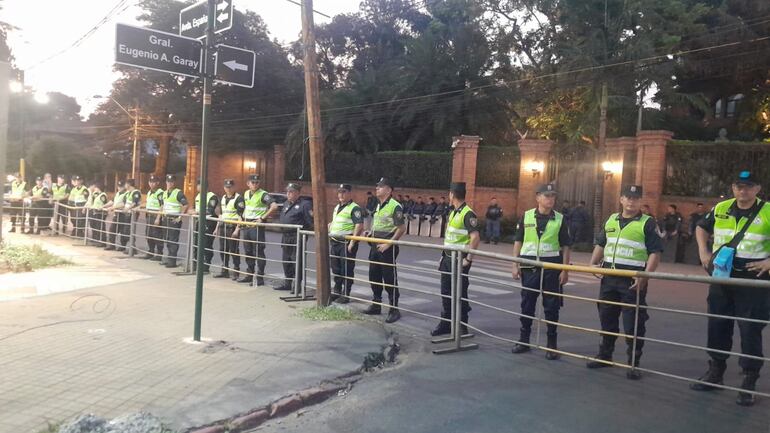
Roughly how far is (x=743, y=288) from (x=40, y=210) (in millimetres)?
18587

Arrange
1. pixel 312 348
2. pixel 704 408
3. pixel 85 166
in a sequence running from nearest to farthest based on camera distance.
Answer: pixel 704 408 < pixel 312 348 < pixel 85 166

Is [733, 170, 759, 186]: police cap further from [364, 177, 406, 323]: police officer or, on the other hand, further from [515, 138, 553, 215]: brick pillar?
[515, 138, 553, 215]: brick pillar

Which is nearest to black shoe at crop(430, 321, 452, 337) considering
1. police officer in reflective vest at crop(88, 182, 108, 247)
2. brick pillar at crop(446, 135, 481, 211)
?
police officer in reflective vest at crop(88, 182, 108, 247)

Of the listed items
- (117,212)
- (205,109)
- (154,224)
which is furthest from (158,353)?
(117,212)

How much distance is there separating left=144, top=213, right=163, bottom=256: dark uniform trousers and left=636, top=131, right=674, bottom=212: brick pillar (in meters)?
15.0

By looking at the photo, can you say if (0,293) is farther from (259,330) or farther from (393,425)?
(393,425)

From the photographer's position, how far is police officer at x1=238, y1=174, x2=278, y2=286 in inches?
402

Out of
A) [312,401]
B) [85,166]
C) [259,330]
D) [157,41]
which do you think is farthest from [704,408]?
[85,166]

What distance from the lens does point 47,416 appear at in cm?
428

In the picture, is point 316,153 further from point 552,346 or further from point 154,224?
point 154,224

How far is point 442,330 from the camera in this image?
7.11 m

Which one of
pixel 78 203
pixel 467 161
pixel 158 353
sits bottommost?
pixel 158 353

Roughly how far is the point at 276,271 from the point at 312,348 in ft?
20.2

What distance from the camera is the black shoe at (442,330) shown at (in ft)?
23.2
